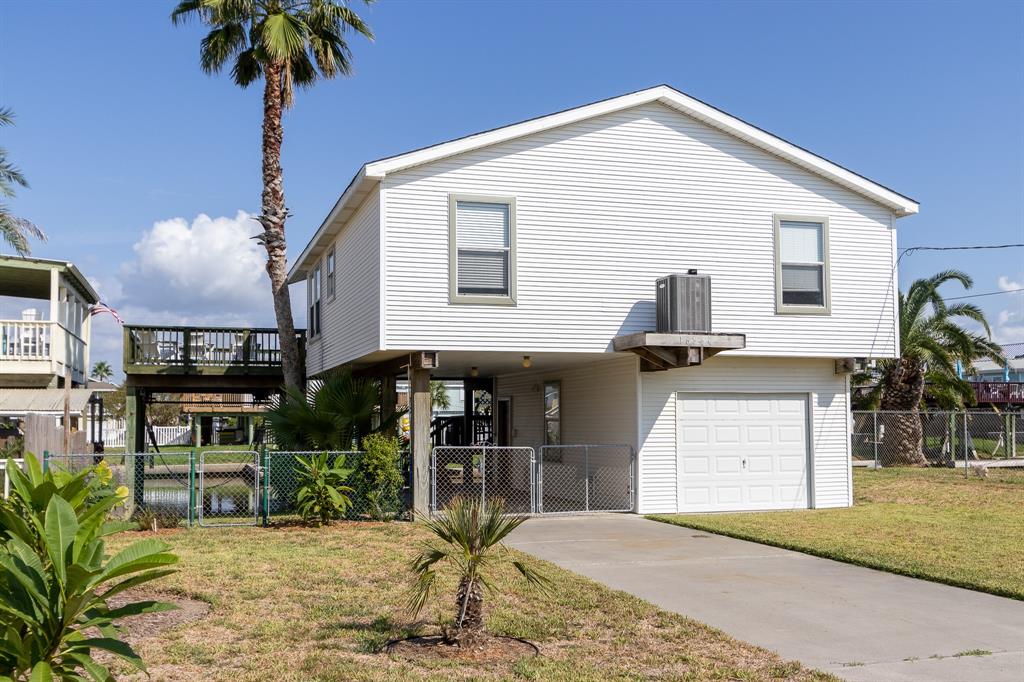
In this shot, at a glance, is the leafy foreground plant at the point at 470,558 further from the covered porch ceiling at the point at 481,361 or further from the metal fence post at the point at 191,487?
the metal fence post at the point at 191,487

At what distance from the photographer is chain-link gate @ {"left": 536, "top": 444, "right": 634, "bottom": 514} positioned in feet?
54.0

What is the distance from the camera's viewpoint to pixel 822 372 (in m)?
17.3

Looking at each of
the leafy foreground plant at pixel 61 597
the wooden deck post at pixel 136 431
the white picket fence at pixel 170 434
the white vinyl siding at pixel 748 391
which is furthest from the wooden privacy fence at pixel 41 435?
the white picket fence at pixel 170 434

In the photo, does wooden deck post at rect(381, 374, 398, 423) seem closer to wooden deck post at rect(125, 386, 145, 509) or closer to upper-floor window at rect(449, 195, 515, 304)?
upper-floor window at rect(449, 195, 515, 304)

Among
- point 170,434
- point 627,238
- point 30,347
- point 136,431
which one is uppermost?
point 627,238

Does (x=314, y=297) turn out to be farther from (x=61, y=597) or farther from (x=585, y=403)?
(x=61, y=597)

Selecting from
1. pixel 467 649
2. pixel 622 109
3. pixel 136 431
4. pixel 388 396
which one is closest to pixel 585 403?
pixel 388 396

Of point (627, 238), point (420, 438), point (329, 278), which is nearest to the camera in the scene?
point (420, 438)

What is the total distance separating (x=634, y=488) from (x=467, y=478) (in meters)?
6.49

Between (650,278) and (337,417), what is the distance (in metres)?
A: 6.03

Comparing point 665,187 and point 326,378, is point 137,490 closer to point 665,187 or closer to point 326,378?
point 326,378

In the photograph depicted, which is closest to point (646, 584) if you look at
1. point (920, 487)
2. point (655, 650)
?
point (655, 650)

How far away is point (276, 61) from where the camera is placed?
19203mm

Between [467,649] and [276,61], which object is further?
[276,61]
